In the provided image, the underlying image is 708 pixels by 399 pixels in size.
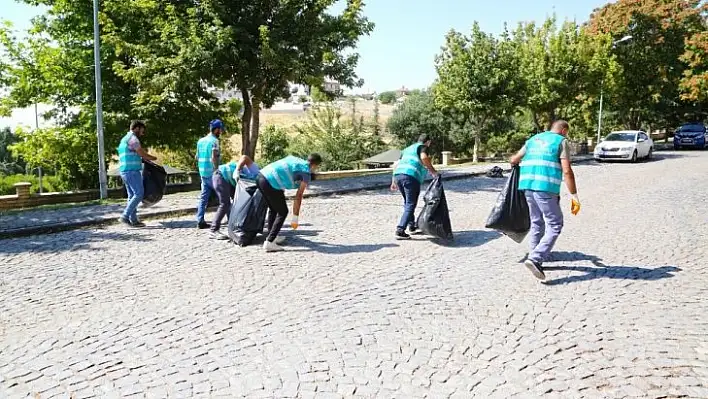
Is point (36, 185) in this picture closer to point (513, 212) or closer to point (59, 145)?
point (59, 145)

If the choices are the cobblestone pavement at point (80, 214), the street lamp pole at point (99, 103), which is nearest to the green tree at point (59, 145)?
the street lamp pole at point (99, 103)

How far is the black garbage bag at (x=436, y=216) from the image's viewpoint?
798 cm

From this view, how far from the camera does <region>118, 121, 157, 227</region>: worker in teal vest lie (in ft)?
29.3

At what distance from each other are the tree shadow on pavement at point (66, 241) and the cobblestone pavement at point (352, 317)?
0.19 feet

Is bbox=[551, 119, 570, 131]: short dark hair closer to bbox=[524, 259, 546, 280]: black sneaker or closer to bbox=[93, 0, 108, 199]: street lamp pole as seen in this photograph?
bbox=[524, 259, 546, 280]: black sneaker

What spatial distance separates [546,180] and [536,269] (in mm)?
976

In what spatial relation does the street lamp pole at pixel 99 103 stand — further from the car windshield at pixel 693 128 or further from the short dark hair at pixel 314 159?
the car windshield at pixel 693 128

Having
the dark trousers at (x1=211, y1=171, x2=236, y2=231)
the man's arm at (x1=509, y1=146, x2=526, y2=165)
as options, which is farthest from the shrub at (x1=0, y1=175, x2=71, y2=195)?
the man's arm at (x1=509, y1=146, x2=526, y2=165)

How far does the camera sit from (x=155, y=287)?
19.5ft

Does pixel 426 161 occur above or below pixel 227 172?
above

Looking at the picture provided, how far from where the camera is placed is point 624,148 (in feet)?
79.9

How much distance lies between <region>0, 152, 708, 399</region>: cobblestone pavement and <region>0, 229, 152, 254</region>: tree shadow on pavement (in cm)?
6

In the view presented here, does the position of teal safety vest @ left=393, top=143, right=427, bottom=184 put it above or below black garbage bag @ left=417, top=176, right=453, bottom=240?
above

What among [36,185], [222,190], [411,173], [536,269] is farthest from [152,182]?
[36,185]
